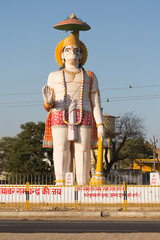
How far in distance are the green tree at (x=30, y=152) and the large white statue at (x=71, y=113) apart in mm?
13713

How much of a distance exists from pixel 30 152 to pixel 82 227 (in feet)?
75.7

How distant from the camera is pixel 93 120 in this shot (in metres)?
A: 21.9

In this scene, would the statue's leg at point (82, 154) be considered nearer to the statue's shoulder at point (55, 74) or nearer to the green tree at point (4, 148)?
the statue's shoulder at point (55, 74)

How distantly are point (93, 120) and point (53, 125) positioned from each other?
214cm

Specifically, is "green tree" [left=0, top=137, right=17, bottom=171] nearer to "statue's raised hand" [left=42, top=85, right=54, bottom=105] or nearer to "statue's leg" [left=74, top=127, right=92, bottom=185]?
"statue's leg" [left=74, top=127, right=92, bottom=185]

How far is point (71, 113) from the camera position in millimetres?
20859

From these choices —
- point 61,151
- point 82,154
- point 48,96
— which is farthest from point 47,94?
point 82,154

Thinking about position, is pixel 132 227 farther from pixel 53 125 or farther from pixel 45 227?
pixel 53 125

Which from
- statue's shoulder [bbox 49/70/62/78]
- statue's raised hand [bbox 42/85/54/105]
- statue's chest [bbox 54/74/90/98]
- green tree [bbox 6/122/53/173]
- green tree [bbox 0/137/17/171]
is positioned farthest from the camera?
green tree [bbox 0/137/17/171]

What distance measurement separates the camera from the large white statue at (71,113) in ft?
68.3

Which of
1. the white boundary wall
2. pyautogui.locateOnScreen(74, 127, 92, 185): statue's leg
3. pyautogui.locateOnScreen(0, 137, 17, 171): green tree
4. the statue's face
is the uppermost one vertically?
the statue's face

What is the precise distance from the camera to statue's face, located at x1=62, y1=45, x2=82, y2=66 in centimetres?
2141
